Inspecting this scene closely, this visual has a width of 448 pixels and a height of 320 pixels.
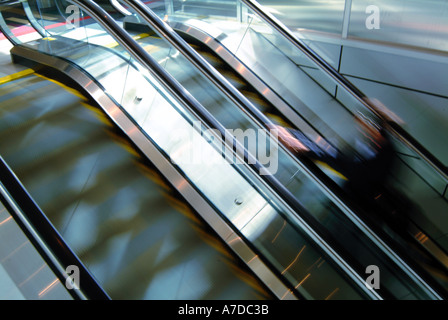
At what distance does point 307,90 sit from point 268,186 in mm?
2372

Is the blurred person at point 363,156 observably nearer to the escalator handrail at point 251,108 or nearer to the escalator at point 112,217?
the escalator handrail at point 251,108

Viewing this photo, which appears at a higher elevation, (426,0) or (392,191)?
(426,0)

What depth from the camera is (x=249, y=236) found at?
9.37 feet

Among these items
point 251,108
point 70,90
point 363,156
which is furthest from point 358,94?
point 70,90

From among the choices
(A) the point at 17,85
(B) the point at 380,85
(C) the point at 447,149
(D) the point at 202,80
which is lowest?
(C) the point at 447,149

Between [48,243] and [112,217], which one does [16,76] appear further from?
[48,243]

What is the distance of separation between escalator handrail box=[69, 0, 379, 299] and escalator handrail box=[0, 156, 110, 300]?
1221mm

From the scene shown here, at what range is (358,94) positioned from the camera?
358 centimetres

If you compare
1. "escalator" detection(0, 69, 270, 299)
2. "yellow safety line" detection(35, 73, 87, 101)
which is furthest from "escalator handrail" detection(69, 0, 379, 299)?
"yellow safety line" detection(35, 73, 87, 101)

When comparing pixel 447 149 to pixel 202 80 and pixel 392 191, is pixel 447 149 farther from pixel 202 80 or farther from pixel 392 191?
pixel 202 80

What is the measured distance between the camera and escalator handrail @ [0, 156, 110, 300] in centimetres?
154

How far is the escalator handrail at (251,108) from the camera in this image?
7.67 ft

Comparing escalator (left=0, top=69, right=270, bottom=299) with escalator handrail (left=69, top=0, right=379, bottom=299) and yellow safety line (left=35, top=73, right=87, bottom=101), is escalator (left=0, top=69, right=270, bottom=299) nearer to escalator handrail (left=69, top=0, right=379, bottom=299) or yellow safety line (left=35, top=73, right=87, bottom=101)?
yellow safety line (left=35, top=73, right=87, bottom=101)
